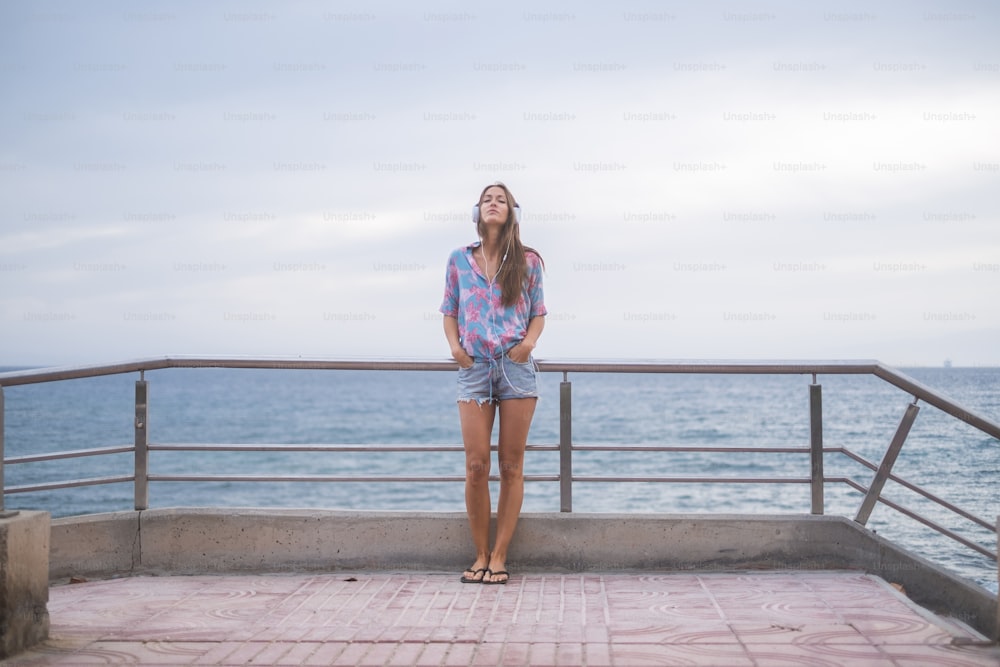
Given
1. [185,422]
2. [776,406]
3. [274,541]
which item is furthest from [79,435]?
[274,541]

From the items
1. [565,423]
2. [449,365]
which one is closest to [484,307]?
[449,365]

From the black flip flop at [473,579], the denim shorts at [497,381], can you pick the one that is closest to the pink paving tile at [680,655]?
the black flip flop at [473,579]

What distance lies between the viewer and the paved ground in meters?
3.51

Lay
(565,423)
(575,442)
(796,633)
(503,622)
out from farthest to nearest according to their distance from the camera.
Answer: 1. (575,442)
2. (565,423)
3. (503,622)
4. (796,633)

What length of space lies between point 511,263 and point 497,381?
627mm

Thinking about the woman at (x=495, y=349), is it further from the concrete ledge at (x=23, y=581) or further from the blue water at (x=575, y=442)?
the concrete ledge at (x=23, y=581)

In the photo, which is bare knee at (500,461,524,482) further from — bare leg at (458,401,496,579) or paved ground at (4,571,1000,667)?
paved ground at (4,571,1000,667)

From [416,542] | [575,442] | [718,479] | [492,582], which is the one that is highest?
[718,479]

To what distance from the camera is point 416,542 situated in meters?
5.12

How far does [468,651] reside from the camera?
3576mm

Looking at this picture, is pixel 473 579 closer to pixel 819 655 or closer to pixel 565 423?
pixel 565 423

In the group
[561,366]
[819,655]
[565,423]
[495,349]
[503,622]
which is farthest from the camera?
[565,423]

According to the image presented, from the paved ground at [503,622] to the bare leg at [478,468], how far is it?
247 millimetres

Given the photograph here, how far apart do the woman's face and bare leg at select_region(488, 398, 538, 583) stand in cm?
Answer: 96
